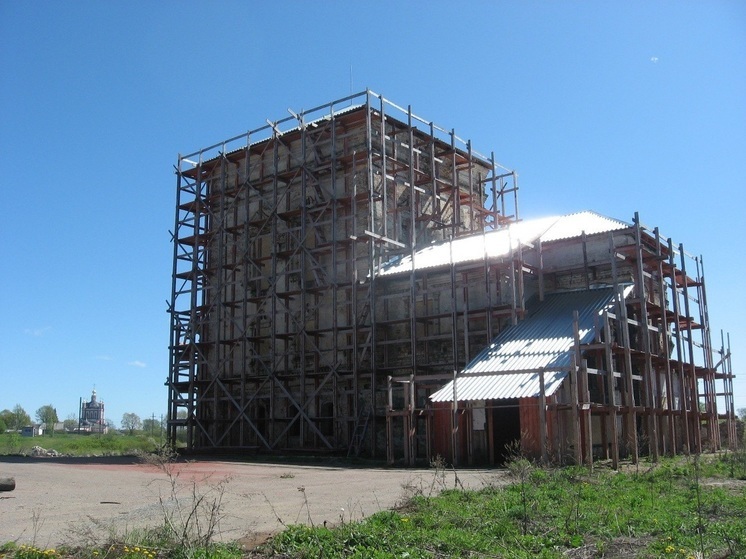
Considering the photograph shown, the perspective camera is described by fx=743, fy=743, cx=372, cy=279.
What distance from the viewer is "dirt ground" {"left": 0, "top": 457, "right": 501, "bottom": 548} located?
9.85 meters

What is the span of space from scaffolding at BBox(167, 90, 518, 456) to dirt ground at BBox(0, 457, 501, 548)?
8.20 meters

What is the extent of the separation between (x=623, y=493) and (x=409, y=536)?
547cm

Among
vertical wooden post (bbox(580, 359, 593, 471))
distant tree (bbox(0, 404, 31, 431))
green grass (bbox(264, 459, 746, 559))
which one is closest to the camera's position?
green grass (bbox(264, 459, 746, 559))

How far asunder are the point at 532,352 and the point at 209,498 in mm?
11762

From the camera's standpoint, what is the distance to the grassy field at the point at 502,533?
8039 mm

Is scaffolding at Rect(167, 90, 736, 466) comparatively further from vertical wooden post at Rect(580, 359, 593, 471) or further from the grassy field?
the grassy field

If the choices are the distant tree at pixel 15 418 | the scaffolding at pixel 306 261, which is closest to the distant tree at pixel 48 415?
the distant tree at pixel 15 418

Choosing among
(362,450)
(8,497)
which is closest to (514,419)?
(362,450)

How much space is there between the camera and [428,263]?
27984 mm

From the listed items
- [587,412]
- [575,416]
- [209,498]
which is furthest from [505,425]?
[209,498]

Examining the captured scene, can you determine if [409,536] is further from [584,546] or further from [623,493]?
[623,493]

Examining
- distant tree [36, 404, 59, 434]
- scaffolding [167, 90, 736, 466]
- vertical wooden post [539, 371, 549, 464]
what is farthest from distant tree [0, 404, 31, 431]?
vertical wooden post [539, 371, 549, 464]

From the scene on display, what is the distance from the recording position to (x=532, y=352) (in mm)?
22094

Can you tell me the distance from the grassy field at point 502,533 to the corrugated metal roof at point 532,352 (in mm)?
7567
